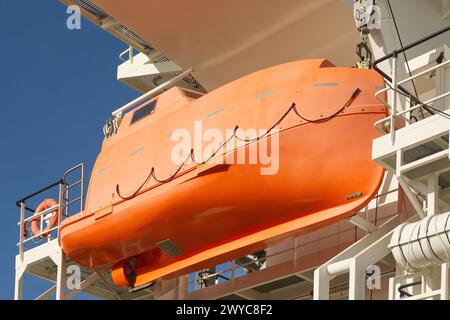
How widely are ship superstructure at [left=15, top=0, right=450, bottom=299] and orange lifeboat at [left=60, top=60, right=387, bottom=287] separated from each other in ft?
0.41

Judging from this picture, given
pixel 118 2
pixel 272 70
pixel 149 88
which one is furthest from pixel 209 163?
pixel 149 88

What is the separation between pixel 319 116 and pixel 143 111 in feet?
13.4

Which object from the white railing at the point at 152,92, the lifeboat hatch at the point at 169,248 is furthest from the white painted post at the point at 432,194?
the white railing at the point at 152,92

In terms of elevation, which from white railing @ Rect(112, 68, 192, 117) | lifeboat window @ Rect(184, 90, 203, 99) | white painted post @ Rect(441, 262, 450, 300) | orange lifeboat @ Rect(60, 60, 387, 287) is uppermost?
white railing @ Rect(112, 68, 192, 117)

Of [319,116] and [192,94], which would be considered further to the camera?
[192,94]

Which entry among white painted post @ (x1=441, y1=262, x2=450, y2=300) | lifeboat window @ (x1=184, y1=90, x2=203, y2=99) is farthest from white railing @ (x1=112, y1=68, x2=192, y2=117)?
white painted post @ (x1=441, y1=262, x2=450, y2=300)

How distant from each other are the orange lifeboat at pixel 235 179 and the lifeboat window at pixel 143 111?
167mm

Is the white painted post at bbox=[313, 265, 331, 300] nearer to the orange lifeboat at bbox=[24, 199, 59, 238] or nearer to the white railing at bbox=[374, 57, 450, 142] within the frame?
the white railing at bbox=[374, 57, 450, 142]

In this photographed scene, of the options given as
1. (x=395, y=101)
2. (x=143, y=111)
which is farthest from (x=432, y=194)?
(x=143, y=111)

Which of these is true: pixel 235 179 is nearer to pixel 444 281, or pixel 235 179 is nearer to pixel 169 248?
pixel 169 248

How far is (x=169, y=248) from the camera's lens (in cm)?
1664

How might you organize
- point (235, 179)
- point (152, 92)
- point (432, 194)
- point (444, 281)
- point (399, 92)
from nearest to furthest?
point (444, 281) → point (432, 194) → point (399, 92) → point (235, 179) → point (152, 92)

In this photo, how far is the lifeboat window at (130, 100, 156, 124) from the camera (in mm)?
18312

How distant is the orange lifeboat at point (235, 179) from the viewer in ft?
49.3
